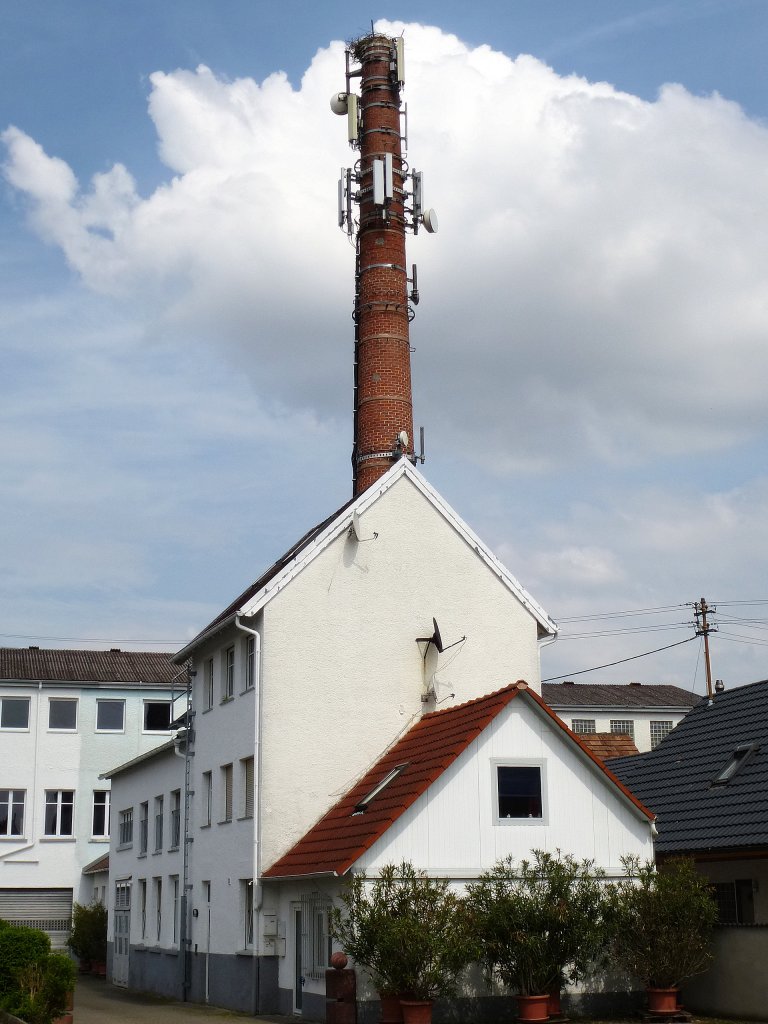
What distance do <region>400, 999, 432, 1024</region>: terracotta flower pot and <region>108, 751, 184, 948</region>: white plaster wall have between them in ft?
42.3

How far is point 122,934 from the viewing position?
1526 inches

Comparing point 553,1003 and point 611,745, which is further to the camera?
point 611,745

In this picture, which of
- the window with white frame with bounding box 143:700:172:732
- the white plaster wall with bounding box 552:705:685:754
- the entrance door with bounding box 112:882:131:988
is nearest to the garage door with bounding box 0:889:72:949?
the window with white frame with bounding box 143:700:172:732

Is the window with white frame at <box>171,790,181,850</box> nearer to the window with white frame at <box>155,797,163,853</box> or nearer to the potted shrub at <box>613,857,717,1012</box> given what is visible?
the window with white frame at <box>155,797,163,853</box>

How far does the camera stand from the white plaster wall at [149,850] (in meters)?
33.4

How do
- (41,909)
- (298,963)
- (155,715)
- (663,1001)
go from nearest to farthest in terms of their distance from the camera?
(663,1001) → (298,963) → (41,909) → (155,715)

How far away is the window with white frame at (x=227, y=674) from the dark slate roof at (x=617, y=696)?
35434mm

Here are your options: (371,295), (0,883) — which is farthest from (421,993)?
(0,883)

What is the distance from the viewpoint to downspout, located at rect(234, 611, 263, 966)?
25.8 metres

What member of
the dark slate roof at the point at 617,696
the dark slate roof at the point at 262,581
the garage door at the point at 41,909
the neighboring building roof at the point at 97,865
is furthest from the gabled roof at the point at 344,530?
the dark slate roof at the point at 617,696

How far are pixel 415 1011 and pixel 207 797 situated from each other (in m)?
11.3

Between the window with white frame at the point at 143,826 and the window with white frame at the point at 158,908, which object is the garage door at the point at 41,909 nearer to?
the window with white frame at the point at 143,826

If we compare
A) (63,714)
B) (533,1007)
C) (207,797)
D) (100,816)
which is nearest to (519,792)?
(533,1007)

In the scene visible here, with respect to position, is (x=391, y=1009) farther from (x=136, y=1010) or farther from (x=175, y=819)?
(x=175, y=819)
